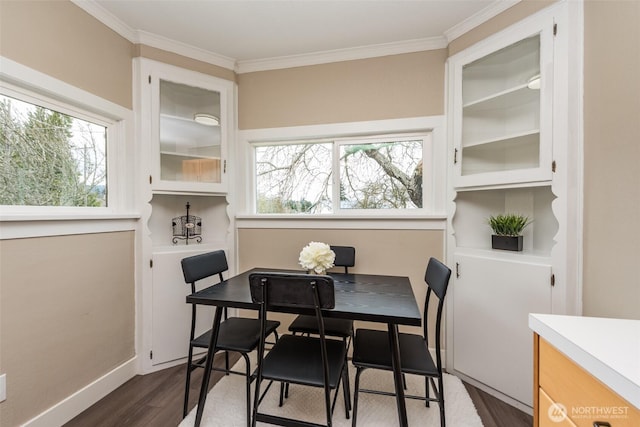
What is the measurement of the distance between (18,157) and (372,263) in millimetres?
2378

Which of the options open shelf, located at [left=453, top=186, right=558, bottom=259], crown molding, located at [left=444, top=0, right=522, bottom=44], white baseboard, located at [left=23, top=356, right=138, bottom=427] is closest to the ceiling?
crown molding, located at [left=444, top=0, right=522, bottom=44]

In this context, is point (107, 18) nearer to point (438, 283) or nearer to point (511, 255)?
point (438, 283)

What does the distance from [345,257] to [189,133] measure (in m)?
1.72

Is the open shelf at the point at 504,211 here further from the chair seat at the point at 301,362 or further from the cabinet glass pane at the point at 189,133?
the cabinet glass pane at the point at 189,133

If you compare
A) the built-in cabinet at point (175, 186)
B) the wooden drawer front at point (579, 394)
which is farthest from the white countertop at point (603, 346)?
the built-in cabinet at point (175, 186)

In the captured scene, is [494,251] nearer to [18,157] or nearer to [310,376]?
[310,376]

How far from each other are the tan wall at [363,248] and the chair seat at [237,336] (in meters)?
0.67

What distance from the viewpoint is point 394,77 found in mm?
2232

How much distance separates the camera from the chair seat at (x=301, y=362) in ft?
4.21

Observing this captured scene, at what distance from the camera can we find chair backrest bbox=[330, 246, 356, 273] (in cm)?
217

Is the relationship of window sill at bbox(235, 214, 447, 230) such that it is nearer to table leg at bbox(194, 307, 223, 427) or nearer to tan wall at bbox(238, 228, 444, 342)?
tan wall at bbox(238, 228, 444, 342)

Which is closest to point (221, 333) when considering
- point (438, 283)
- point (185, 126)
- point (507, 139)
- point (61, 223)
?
point (61, 223)

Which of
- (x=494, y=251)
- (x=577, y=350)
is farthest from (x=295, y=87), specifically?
(x=577, y=350)

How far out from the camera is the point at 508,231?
6.06ft
